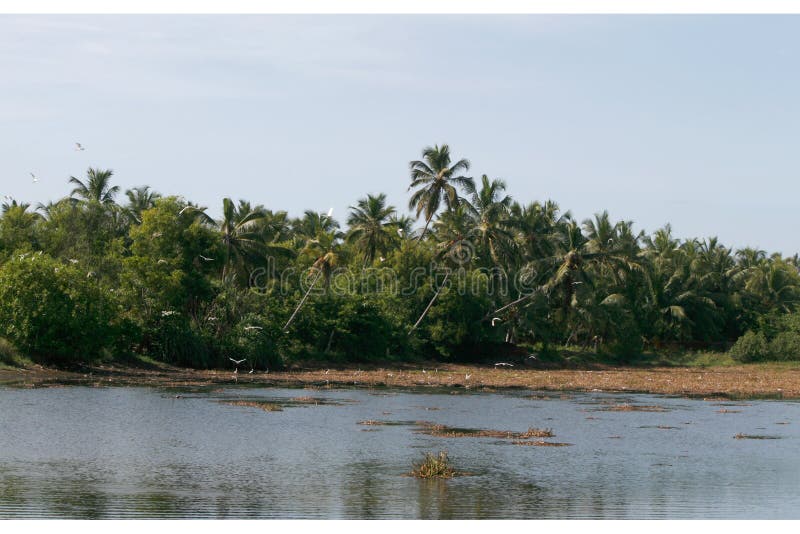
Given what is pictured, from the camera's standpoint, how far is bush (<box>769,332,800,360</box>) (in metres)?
83.2

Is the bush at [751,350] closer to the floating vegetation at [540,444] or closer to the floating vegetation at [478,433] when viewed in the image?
the floating vegetation at [478,433]

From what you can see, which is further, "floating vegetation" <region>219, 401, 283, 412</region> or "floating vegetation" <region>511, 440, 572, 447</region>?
"floating vegetation" <region>219, 401, 283, 412</region>

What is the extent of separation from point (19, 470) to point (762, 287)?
90.5 meters

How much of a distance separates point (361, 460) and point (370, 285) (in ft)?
158

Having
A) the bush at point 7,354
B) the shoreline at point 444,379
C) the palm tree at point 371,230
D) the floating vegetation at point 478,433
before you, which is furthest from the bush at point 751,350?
the bush at point 7,354

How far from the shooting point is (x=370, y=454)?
90.9 feet

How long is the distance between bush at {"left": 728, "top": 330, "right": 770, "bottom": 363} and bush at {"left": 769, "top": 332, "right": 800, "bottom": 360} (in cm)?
57

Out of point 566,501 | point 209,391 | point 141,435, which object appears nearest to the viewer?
point 566,501

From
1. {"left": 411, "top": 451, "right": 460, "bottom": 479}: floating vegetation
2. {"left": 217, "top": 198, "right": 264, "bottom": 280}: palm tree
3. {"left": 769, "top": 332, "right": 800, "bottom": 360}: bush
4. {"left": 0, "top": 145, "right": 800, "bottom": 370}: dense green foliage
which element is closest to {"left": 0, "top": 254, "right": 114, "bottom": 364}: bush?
{"left": 0, "top": 145, "right": 800, "bottom": 370}: dense green foliage

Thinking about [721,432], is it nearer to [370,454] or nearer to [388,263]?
[370,454]

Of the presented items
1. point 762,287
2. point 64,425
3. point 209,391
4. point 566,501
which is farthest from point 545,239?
point 566,501

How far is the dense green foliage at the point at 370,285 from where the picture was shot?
55.7 meters

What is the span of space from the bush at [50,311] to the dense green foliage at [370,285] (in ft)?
0.23

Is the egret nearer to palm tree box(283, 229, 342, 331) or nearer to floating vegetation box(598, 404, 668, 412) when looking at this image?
palm tree box(283, 229, 342, 331)
